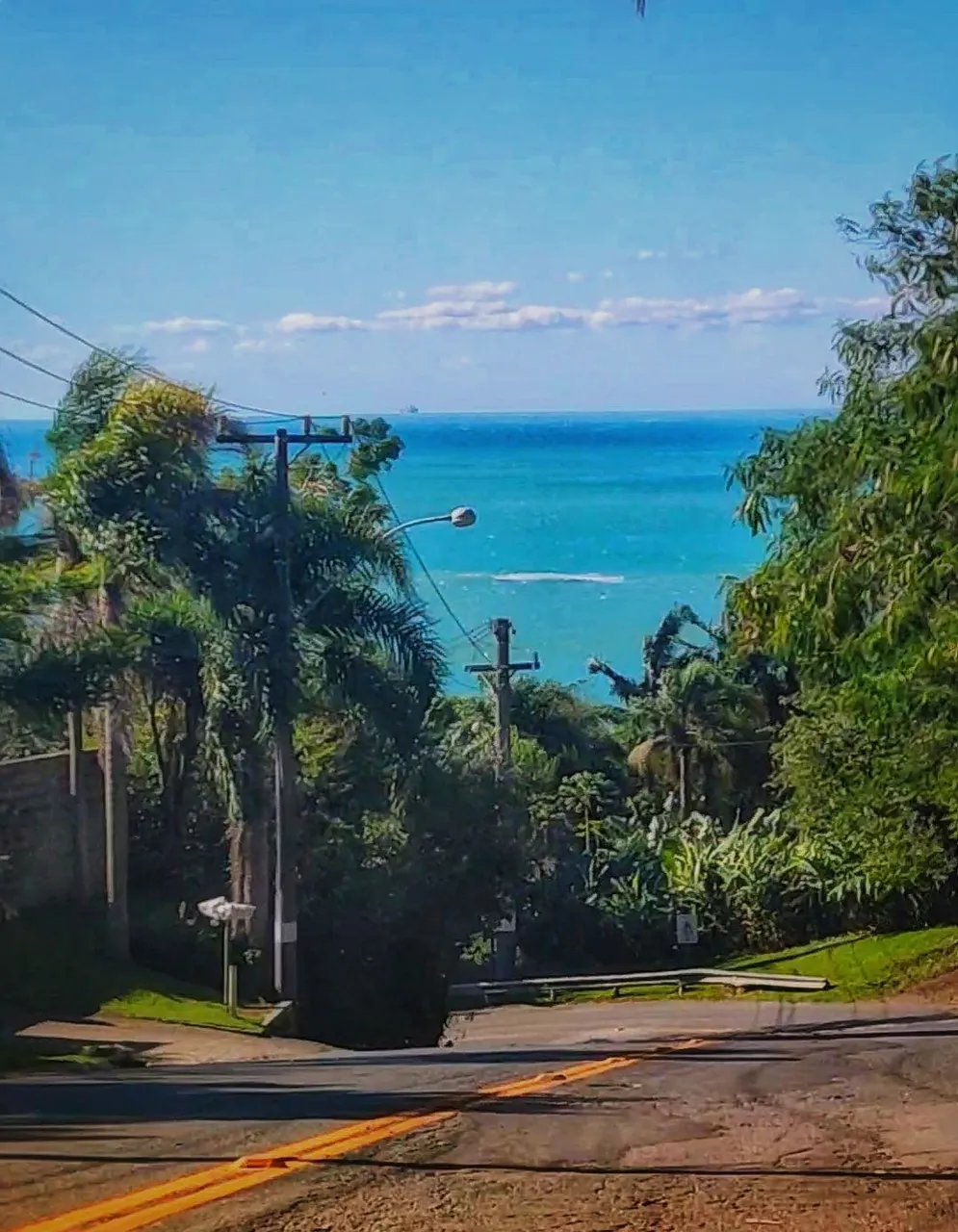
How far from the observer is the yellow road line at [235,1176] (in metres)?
6.15

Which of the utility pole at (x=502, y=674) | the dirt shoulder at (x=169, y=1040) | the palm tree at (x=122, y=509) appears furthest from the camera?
the utility pole at (x=502, y=674)

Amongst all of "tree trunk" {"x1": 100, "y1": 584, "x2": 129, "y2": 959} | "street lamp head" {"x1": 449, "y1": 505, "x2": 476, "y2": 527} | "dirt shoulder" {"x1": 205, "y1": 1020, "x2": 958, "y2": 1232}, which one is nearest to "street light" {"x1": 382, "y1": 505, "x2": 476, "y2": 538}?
"street lamp head" {"x1": 449, "y1": 505, "x2": 476, "y2": 527}

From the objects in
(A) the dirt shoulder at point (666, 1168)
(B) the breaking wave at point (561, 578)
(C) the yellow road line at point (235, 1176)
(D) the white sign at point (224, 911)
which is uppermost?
(B) the breaking wave at point (561, 578)

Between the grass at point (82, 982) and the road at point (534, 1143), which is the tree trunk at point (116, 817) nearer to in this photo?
the grass at point (82, 982)

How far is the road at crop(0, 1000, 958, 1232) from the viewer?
6.58 m

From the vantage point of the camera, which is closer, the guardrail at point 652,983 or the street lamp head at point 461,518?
the street lamp head at point 461,518

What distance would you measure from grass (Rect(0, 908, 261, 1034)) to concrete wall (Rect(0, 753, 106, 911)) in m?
0.34

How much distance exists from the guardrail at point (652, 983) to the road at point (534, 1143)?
59.6 ft

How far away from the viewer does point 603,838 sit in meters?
41.8

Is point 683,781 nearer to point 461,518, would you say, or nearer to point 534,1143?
point 461,518

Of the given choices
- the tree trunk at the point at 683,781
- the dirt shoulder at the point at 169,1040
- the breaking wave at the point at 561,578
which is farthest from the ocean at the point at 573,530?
the dirt shoulder at the point at 169,1040

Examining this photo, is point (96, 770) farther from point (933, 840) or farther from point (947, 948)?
point (947, 948)

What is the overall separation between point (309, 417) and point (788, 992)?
1415 centimetres

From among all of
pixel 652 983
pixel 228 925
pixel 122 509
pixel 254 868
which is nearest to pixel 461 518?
pixel 122 509
